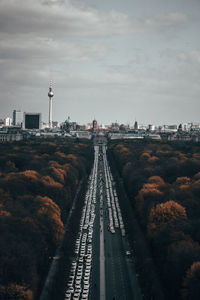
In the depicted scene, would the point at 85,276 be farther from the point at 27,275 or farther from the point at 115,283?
the point at 27,275

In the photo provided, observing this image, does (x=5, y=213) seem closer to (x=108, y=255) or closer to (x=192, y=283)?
(x=108, y=255)

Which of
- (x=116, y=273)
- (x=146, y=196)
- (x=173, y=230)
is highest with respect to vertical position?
(x=146, y=196)

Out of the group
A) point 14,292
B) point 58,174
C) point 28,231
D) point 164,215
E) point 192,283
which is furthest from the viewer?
point 58,174

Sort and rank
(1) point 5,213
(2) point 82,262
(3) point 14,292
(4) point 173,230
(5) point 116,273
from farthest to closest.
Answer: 1. (1) point 5,213
2. (2) point 82,262
3. (4) point 173,230
4. (5) point 116,273
5. (3) point 14,292

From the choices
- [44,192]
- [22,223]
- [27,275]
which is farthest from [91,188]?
[27,275]

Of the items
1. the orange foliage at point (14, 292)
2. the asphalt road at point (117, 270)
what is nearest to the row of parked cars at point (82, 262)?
the asphalt road at point (117, 270)

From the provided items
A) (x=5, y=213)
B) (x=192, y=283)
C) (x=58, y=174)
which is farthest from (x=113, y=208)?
(x=192, y=283)

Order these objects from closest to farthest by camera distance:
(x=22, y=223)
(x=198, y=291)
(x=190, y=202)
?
(x=198, y=291) → (x=22, y=223) → (x=190, y=202)

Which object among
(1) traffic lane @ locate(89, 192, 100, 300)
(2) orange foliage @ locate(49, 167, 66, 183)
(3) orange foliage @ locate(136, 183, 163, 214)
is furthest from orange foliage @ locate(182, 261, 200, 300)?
(2) orange foliage @ locate(49, 167, 66, 183)

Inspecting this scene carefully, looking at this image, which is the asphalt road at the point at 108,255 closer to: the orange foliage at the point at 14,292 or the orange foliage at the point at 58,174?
the orange foliage at the point at 14,292
